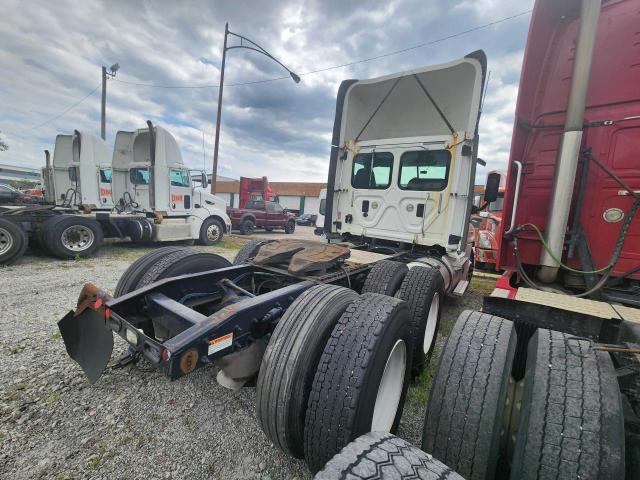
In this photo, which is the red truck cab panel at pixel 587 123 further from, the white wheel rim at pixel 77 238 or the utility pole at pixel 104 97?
the utility pole at pixel 104 97

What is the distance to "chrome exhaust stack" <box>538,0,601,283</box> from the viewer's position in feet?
7.21

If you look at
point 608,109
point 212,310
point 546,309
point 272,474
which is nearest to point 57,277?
point 212,310

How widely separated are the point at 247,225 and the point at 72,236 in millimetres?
8584

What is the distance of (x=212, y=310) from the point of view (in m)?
2.87

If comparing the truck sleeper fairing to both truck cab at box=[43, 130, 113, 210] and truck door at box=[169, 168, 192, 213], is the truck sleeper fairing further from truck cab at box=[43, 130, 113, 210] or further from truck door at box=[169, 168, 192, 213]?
truck cab at box=[43, 130, 113, 210]

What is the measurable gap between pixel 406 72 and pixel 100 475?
5038 mm

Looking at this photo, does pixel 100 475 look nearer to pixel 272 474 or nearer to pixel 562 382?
pixel 272 474

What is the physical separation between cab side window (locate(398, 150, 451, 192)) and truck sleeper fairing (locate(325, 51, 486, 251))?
0.01 m

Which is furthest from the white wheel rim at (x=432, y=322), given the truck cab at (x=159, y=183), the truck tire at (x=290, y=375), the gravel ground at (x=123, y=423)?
the truck cab at (x=159, y=183)

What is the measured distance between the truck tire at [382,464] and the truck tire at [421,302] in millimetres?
1666

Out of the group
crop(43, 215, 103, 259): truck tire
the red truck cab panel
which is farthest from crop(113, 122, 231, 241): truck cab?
the red truck cab panel

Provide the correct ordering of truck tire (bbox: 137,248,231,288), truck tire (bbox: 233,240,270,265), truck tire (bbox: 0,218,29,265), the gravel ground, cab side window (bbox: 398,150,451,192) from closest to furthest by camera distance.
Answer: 1. the gravel ground
2. truck tire (bbox: 137,248,231,288)
3. truck tire (bbox: 233,240,270,265)
4. cab side window (bbox: 398,150,451,192)
5. truck tire (bbox: 0,218,29,265)

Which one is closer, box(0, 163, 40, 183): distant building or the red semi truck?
the red semi truck

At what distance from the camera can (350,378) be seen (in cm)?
152
